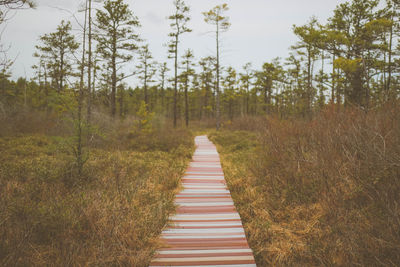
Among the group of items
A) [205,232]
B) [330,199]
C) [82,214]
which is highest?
[330,199]

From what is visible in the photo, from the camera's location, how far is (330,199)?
3.40 meters

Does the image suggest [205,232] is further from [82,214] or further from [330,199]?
[330,199]

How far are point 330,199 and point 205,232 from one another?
225cm

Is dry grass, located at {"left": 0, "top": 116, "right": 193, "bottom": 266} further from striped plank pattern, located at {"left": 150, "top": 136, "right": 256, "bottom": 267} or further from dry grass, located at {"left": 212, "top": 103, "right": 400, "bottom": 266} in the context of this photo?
dry grass, located at {"left": 212, "top": 103, "right": 400, "bottom": 266}

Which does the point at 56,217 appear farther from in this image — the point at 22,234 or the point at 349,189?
the point at 349,189

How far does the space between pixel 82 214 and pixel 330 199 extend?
4.29 meters

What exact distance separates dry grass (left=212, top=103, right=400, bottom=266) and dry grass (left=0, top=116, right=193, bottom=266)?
5.96 ft

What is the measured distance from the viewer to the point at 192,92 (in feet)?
126

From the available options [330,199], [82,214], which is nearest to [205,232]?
[82,214]

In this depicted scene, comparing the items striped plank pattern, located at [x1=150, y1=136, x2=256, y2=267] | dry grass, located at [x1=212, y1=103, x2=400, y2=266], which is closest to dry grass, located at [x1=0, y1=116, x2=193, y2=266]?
striped plank pattern, located at [x1=150, y1=136, x2=256, y2=267]

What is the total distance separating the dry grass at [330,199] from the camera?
2406 mm

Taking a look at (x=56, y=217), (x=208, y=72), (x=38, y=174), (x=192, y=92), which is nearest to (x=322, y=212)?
(x=56, y=217)

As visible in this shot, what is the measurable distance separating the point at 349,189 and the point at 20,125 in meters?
16.8

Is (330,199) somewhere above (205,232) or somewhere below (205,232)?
Answer: above
